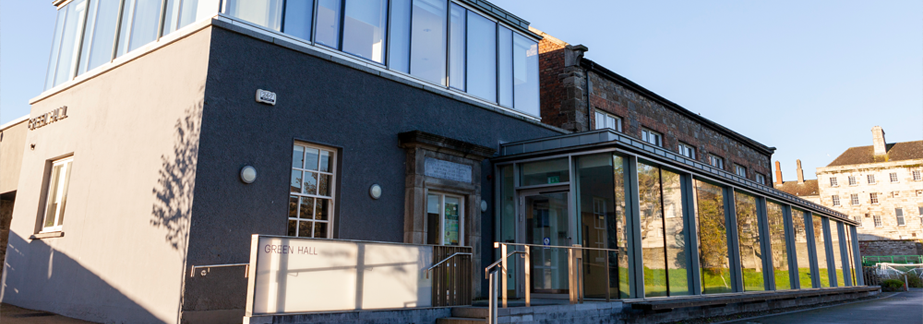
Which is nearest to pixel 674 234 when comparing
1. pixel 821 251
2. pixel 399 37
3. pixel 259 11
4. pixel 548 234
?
pixel 548 234

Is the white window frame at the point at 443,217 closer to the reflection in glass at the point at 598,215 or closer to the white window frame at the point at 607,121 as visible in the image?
the reflection in glass at the point at 598,215

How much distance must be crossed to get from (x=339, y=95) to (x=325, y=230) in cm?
200

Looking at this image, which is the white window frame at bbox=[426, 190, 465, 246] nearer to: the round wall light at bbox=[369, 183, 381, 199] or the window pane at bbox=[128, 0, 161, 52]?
the round wall light at bbox=[369, 183, 381, 199]

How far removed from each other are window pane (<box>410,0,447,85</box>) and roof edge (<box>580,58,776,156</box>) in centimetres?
516

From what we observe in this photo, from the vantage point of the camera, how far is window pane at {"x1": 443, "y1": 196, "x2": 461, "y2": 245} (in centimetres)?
1012

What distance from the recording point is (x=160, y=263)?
734 centimetres

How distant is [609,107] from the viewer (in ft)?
52.7

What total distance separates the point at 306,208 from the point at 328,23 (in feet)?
9.50

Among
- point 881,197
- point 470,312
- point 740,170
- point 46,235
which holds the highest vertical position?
point 881,197

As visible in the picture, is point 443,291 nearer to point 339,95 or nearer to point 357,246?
point 357,246

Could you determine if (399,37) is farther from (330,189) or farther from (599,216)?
(599,216)

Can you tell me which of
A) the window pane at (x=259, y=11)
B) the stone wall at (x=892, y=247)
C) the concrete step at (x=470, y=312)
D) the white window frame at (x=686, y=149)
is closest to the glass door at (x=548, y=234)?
the concrete step at (x=470, y=312)

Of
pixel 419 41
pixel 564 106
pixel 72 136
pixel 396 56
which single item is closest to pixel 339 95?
pixel 396 56

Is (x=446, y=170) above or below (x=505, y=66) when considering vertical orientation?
below
